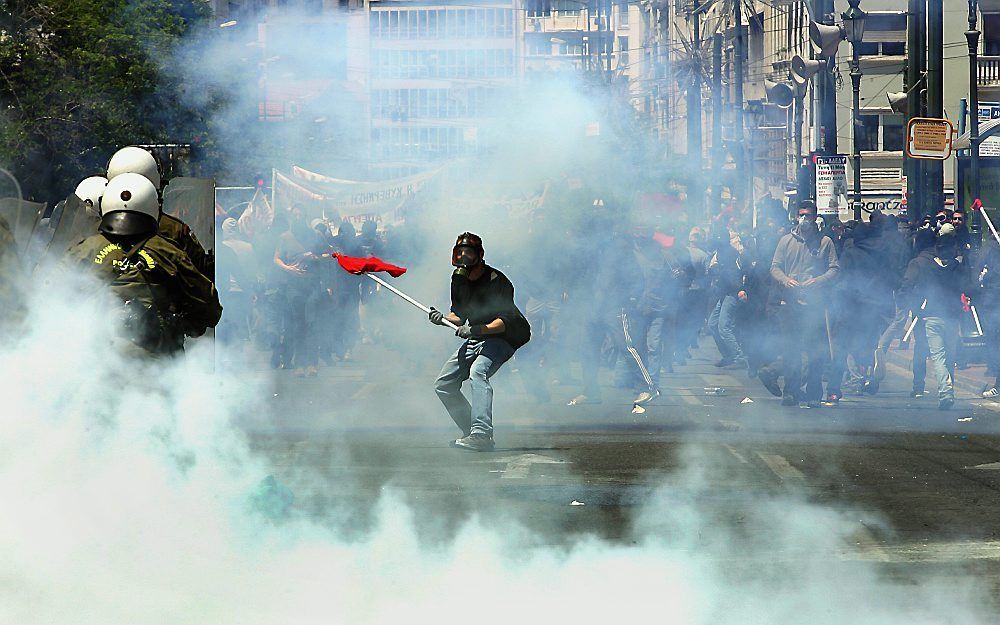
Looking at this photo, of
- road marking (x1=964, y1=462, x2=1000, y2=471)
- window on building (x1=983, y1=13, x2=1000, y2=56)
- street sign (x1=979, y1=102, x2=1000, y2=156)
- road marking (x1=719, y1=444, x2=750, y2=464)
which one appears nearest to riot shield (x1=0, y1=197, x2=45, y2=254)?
road marking (x1=719, y1=444, x2=750, y2=464)

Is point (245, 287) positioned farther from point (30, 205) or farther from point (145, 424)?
point (145, 424)

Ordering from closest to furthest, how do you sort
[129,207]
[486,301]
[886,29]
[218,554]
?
[218,554] < [129,207] < [486,301] < [886,29]

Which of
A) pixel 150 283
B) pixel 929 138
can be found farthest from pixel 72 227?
pixel 929 138

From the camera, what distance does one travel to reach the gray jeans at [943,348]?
13.3 meters

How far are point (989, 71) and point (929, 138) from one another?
2805 cm

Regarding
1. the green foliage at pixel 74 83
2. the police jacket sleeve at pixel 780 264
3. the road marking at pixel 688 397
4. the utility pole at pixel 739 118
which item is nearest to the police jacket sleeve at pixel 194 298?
the road marking at pixel 688 397

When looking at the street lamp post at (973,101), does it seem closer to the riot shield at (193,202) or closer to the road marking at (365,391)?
the road marking at (365,391)

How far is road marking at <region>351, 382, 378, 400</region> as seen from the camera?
14219 millimetres

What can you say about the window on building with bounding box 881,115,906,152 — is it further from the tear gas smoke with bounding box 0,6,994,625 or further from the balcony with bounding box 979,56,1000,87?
the tear gas smoke with bounding box 0,6,994,625

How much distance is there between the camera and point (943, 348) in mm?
13555

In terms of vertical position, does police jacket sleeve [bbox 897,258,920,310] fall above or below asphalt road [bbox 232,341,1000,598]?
above

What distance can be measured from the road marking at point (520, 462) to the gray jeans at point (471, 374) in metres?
0.37

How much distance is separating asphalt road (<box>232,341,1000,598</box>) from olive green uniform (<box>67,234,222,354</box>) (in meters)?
1.01

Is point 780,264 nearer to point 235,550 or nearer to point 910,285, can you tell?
point 910,285
